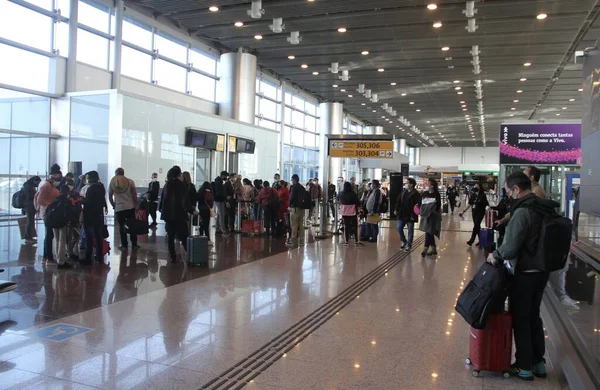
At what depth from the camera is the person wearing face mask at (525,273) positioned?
10.9 ft

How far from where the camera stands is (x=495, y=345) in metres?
3.52

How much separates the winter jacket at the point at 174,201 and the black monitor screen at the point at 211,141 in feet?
26.6

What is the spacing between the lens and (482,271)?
348 cm

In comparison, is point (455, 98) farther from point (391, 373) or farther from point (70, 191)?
point (391, 373)

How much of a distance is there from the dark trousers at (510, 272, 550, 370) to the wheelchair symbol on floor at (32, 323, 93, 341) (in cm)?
358

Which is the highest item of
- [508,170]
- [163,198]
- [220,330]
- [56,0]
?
[56,0]

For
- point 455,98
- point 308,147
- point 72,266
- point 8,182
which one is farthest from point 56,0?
point 455,98

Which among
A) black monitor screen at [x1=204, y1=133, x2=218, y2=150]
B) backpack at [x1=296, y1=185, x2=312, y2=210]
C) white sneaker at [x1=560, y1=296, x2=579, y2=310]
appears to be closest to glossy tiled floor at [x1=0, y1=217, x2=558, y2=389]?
white sneaker at [x1=560, y1=296, x2=579, y2=310]

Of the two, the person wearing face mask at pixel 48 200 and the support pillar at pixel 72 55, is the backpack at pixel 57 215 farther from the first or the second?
the support pillar at pixel 72 55

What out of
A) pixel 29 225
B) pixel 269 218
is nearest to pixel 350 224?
pixel 269 218

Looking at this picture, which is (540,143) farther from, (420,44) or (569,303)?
(420,44)

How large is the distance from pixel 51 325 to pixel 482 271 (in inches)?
150

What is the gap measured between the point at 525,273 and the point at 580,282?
0.48m

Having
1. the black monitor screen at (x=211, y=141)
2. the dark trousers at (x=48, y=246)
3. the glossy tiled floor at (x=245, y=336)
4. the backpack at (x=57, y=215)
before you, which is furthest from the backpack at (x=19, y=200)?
the black monitor screen at (x=211, y=141)
